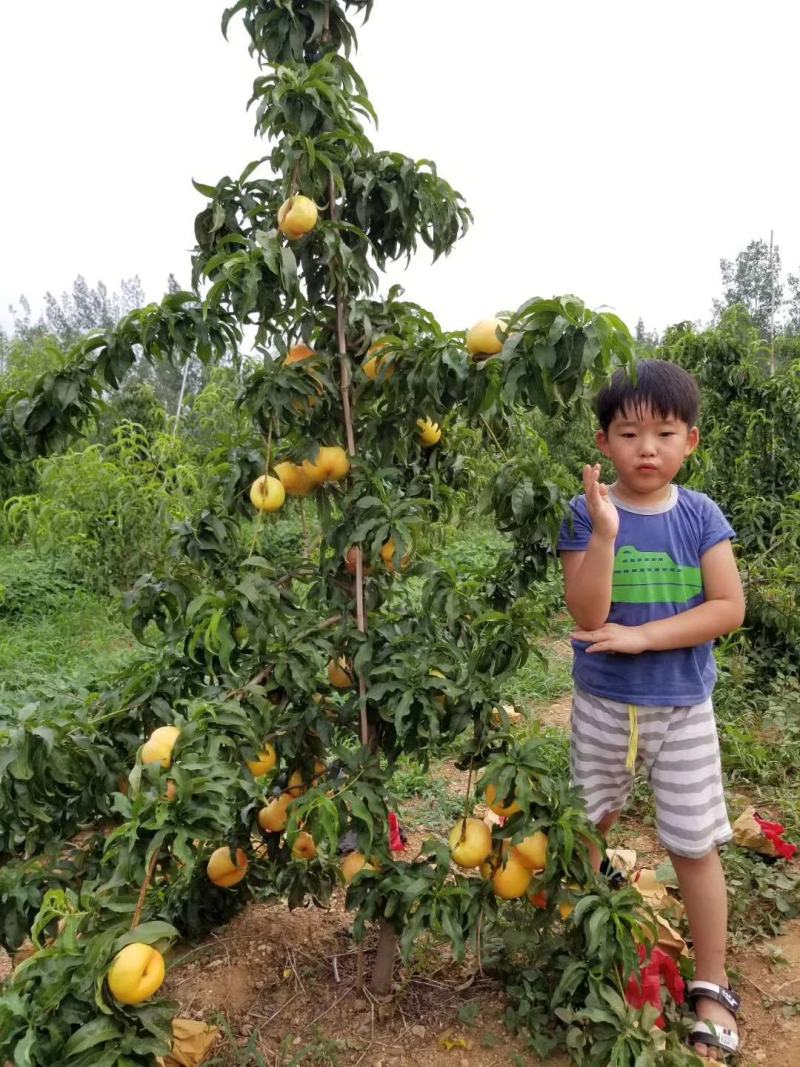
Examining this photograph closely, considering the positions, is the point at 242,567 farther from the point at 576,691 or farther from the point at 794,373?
the point at 794,373

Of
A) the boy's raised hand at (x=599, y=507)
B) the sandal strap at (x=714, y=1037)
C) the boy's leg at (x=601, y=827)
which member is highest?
the boy's raised hand at (x=599, y=507)

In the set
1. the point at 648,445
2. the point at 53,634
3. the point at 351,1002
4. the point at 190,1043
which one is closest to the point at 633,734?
the point at 648,445

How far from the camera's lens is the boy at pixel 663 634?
1657 mm

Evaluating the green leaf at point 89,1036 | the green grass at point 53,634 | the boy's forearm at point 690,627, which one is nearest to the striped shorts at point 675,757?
the boy's forearm at point 690,627

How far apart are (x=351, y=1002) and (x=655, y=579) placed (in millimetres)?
1227

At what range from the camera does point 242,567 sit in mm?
1601

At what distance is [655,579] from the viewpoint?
5.74 feet

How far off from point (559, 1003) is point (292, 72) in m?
1.93

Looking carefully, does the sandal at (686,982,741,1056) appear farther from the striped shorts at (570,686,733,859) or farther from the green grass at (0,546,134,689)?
the green grass at (0,546,134,689)

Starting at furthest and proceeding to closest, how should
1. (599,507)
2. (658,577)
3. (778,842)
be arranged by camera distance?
1. (778,842)
2. (658,577)
3. (599,507)

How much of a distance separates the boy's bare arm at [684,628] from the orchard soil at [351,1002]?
2.96 ft

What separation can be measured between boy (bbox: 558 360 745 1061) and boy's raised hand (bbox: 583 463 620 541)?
0.07 m

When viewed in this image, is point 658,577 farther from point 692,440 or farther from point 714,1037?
point 714,1037

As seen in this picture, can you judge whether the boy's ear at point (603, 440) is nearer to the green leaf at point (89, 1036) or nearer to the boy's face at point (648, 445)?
the boy's face at point (648, 445)
